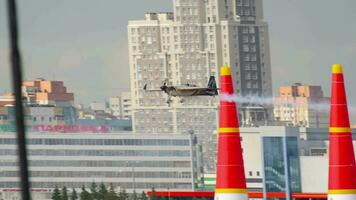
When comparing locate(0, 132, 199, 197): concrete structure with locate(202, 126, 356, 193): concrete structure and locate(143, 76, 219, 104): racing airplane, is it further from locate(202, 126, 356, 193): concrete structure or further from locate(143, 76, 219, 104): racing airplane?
locate(143, 76, 219, 104): racing airplane

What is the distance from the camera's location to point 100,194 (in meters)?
118

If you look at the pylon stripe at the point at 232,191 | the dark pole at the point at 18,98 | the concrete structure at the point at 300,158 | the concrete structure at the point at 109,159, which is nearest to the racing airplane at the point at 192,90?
the pylon stripe at the point at 232,191

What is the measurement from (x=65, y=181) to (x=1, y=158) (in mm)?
9611

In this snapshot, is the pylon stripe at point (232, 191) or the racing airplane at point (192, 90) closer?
the pylon stripe at point (232, 191)

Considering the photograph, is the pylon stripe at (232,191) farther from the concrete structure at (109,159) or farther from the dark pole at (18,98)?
the concrete structure at (109,159)

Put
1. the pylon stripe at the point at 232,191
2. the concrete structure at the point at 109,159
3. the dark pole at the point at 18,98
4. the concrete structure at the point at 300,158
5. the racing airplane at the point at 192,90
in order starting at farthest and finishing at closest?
the concrete structure at the point at 109,159, the concrete structure at the point at 300,158, the racing airplane at the point at 192,90, the pylon stripe at the point at 232,191, the dark pole at the point at 18,98

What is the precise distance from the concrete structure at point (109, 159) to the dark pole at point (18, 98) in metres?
170

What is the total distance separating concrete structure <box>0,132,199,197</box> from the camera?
181000 millimetres

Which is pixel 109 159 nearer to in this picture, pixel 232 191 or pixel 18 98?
pixel 232 191

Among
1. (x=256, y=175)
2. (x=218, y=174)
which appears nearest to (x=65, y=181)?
(x=256, y=175)

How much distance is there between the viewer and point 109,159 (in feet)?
607

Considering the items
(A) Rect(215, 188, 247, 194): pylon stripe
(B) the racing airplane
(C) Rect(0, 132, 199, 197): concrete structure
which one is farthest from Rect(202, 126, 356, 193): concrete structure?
(A) Rect(215, 188, 247, 194): pylon stripe

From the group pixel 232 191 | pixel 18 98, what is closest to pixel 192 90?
pixel 232 191

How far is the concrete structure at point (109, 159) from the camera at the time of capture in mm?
181000
